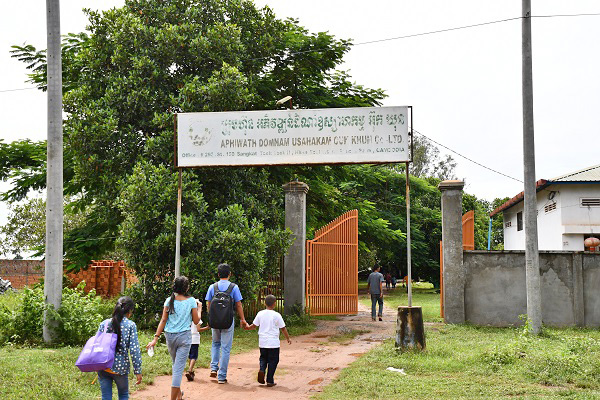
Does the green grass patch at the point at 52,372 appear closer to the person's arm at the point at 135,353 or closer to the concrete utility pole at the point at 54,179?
the concrete utility pole at the point at 54,179

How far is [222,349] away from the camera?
7.86 meters

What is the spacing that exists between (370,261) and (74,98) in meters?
23.4

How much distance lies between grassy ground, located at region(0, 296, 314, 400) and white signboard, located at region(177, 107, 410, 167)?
3645 mm

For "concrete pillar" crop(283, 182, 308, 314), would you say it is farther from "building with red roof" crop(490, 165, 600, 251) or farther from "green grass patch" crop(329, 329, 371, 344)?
"building with red roof" crop(490, 165, 600, 251)

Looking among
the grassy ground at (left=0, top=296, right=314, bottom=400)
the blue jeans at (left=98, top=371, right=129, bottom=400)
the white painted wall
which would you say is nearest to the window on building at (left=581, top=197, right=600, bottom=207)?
the white painted wall

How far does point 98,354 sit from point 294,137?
6.66 m

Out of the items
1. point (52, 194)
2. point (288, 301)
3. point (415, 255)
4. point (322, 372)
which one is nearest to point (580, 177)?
point (415, 255)

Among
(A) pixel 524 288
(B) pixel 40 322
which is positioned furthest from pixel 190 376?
(A) pixel 524 288

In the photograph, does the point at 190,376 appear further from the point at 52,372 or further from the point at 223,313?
the point at 52,372

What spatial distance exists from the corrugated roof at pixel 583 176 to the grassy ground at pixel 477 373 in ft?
45.7

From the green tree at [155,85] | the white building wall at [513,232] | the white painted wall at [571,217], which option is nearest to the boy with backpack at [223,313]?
the green tree at [155,85]

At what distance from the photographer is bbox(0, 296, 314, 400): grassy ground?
22.1 feet

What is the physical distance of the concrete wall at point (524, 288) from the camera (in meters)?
13.3

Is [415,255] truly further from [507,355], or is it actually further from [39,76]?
[507,355]
